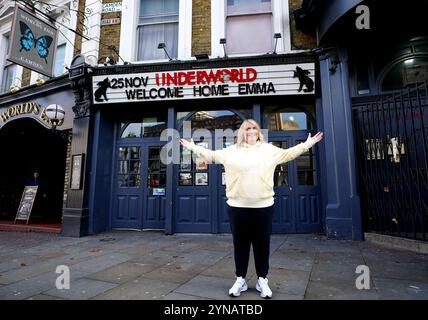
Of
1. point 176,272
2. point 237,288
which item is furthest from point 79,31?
point 237,288

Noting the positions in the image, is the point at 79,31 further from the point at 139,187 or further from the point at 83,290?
the point at 83,290

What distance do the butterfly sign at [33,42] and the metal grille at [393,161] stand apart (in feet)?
26.1

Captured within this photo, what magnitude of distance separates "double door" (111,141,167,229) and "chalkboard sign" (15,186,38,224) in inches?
126

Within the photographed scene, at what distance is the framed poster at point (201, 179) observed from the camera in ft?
24.1

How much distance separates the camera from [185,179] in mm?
7441

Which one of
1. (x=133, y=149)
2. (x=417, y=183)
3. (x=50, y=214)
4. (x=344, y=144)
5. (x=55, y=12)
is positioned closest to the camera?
(x=417, y=183)

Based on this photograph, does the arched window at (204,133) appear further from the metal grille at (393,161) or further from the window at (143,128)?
the metal grille at (393,161)

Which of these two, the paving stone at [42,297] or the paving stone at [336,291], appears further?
the paving stone at [42,297]

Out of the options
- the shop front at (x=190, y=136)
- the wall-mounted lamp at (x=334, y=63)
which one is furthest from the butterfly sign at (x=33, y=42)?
the wall-mounted lamp at (x=334, y=63)

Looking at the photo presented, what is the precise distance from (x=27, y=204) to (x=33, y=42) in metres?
5.06

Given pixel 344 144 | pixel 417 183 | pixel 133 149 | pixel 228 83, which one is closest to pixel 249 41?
pixel 228 83
